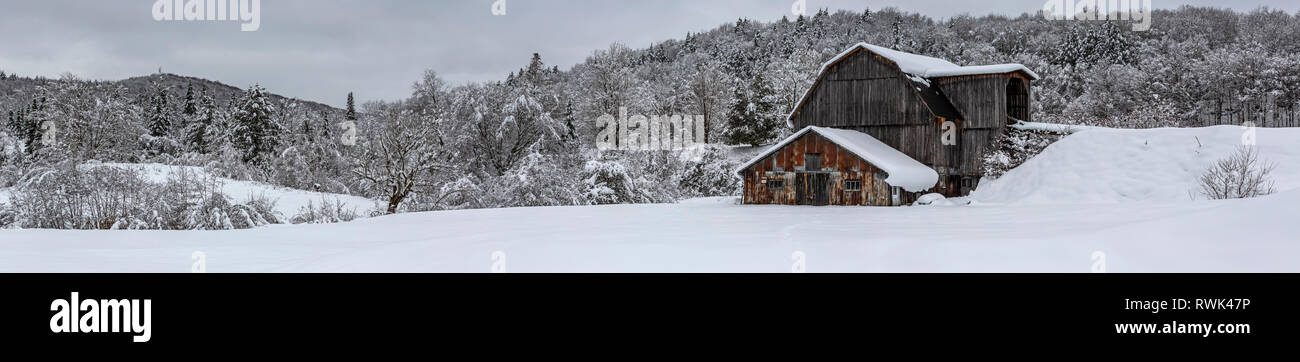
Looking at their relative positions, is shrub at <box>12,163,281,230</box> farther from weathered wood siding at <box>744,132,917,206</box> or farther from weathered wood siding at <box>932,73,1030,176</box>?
weathered wood siding at <box>932,73,1030,176</box>

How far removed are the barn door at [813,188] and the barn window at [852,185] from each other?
677mm

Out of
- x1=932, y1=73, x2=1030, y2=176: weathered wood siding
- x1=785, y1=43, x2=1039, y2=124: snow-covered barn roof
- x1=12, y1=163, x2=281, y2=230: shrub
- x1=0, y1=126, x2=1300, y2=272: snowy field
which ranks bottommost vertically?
x1=0, y1=126, x2=1300, y2=272: snowy field

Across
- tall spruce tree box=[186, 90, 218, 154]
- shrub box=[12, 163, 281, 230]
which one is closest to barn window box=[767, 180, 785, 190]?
shrub box=[12, 163, 281, 230]

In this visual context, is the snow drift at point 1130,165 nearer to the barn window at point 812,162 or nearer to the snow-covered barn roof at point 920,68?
the snow-covered barn roof at point 920,68

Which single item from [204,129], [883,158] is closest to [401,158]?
[883,158]

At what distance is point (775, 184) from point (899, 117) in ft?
21.6

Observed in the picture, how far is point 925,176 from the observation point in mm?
33156

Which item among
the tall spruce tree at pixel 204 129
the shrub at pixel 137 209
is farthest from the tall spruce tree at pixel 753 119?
the shrub at pixel 137 209

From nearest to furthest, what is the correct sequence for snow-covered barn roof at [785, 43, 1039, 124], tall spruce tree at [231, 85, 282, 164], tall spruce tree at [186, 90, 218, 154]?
snow-covered barn roof at [785, 43, 1039, 124]
tall spruce tree at [231, 85, 282, 164]
tall spruce tree at [186, 90, 218, 154]

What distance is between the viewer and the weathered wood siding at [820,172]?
31359 millimetres

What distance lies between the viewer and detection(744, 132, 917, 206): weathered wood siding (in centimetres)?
3136

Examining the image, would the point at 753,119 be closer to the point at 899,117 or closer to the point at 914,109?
the point at 899,117

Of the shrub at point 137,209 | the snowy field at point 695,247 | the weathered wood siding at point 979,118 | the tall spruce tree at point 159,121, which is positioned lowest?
the snowy field at point 695,247

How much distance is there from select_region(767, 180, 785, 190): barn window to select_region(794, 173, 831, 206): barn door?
0.55 m
